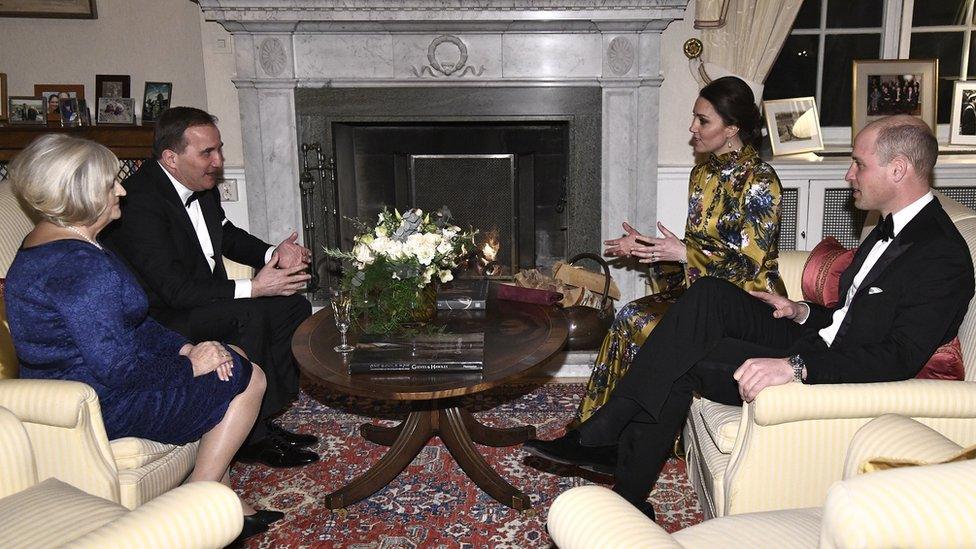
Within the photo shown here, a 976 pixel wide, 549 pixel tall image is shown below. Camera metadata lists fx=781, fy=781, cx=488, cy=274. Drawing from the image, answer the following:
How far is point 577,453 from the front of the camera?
2389 millimetres

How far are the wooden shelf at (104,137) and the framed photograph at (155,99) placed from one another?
0.79 feet

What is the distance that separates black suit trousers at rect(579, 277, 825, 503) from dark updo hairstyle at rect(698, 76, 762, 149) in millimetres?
744

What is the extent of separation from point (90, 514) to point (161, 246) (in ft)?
4.51

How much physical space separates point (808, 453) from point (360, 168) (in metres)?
3.04

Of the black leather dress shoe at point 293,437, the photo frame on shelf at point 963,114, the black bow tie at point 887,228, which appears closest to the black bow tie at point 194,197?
the black leather dress shoe at point 293,437

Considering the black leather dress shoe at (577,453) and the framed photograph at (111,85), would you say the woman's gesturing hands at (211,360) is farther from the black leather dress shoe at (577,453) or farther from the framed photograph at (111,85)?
the framed photograph at (111,85)

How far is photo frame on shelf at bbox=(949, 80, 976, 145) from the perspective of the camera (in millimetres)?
4078

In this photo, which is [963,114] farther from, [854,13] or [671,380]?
[671,380]

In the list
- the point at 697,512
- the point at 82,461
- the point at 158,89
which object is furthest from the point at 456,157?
the point at 82,461

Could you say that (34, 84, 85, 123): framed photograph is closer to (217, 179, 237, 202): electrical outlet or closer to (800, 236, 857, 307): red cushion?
(217, 179, 237, 202): electrical outlet

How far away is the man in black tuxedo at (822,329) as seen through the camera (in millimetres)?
1985

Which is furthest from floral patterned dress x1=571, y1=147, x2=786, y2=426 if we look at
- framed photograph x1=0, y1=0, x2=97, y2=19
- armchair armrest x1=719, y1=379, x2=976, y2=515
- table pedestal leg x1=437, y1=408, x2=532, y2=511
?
framed photograph x1=0, y1=0, x2=97, y2=19

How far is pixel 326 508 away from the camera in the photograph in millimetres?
2561

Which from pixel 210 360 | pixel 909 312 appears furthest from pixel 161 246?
pixel 909 312
